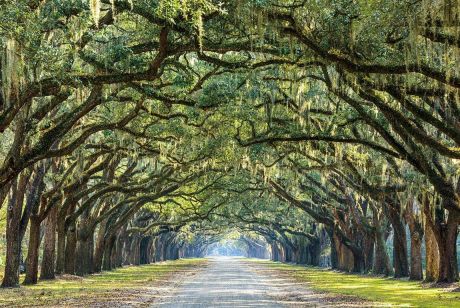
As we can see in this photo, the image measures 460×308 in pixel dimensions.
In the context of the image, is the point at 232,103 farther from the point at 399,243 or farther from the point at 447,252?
the point at 399,243

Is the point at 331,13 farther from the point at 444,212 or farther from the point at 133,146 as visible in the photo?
the point at 444,212

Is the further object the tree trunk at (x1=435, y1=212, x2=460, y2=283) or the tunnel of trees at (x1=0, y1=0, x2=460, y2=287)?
the tree trunk at (x1=435, y1=212, x2=460, y2=283)

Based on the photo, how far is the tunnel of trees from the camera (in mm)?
13633

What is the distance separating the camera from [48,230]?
33094 mm

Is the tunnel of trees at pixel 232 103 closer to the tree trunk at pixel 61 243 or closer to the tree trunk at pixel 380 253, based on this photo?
the tree trunk at pixel 61 243

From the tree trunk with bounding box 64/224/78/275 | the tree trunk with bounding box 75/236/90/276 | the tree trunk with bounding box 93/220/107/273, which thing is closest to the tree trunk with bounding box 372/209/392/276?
the tree trunk with bounding box 75/236/90/276

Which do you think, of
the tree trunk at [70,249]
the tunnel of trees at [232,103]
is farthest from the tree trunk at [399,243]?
the tree trunk at [70,249]

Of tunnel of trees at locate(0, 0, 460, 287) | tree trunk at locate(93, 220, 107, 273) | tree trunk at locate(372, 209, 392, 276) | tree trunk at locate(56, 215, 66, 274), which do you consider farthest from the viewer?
tree trunk at locate(93, 220, 107, 273)

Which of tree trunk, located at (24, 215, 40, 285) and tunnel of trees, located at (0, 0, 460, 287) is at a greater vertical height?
tunnel of trees, located at (0, 0, 460, 287)

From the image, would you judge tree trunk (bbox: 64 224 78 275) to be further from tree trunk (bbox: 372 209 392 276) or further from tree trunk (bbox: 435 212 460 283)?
tree trunk (bbox: 435 212 460 283)

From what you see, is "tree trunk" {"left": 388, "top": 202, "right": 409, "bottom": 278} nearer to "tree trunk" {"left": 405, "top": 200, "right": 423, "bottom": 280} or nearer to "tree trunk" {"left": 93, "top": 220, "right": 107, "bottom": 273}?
"tree trunk" {"left": 405, "top": 200, "right": 423, "bottom": 280}

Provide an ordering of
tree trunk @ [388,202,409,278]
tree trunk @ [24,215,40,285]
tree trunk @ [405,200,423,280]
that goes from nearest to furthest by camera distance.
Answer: tree trunk @ [24,215,40,285], tree trunk @ [405,200,423,280], tree trunk @ [388,202,409,278]

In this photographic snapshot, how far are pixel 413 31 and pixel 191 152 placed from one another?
19.2 meters

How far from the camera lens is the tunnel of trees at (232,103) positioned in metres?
13.6
